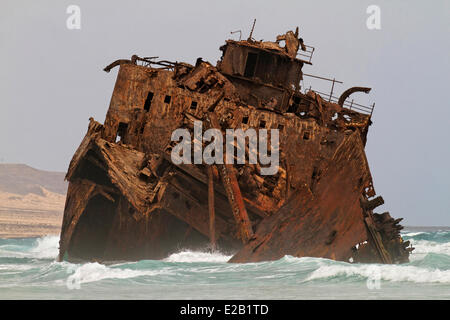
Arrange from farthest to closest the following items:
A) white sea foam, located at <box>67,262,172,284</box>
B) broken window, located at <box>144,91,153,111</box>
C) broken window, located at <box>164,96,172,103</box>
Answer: broken window, located at <box>144,91,153,111</box>, broken window, located at <box>164,96,172,103</box>, white sea foam, located at <box>67,262,172,284</box>

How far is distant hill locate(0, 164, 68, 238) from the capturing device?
2175 inches

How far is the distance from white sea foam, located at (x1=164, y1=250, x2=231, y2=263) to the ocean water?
55cm

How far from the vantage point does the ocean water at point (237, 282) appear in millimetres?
10344

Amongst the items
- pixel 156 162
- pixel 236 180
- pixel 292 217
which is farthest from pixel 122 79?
pixel 292 217

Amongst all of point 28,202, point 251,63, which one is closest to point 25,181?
point 28,202

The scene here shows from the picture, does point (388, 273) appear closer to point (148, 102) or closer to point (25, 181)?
point (148, 102)

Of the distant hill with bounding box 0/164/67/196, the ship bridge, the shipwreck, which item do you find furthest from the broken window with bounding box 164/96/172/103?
the distant hill with bounding box 0/164/67/196

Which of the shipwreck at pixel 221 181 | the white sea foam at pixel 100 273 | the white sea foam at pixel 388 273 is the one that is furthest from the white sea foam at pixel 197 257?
the white sea foam at pixel 388 273

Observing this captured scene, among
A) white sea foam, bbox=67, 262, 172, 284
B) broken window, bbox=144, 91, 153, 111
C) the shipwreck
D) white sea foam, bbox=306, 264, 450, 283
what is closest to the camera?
white sea foam, bbox=306, 264, 450, 283

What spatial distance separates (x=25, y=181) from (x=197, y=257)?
3303 inches

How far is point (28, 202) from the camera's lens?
78188mm

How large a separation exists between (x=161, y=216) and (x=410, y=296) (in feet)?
22.7

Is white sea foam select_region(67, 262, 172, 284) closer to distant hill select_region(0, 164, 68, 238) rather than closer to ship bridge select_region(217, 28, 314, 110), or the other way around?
ship bridge select_region(217, 28, 314, 110)
